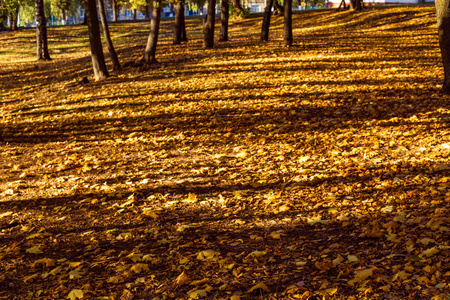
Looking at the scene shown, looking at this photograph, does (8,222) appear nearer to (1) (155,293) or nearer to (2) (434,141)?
(1) (155,293)

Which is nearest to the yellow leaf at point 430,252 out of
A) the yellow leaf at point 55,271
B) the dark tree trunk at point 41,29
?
the yellow leaf at point 55,271

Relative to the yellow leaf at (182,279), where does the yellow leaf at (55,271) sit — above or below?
below

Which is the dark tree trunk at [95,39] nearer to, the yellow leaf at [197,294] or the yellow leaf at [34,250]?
the yellow leaf at [34,250]

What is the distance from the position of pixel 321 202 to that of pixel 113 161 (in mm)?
4506

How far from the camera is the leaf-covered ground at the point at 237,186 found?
4.25m

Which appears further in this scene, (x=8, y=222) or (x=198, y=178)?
(x=198, y=178)

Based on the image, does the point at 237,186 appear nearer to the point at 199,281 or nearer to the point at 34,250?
the point at 199,281

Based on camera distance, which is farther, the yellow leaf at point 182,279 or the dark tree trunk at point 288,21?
the dark tree trunk at point 288,21

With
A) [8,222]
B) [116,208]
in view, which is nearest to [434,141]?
[116,208]

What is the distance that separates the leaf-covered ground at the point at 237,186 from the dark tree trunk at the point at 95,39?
1685mm

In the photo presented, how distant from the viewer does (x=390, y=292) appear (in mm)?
3645

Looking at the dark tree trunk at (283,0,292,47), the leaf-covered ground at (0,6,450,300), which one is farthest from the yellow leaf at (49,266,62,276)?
the dark tree trunk at (283,0,292,47)

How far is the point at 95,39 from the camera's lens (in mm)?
16203

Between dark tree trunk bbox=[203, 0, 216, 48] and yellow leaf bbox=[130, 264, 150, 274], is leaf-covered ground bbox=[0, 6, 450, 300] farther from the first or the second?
dark tree trunk bbox=[203, 0, 216, 48]
